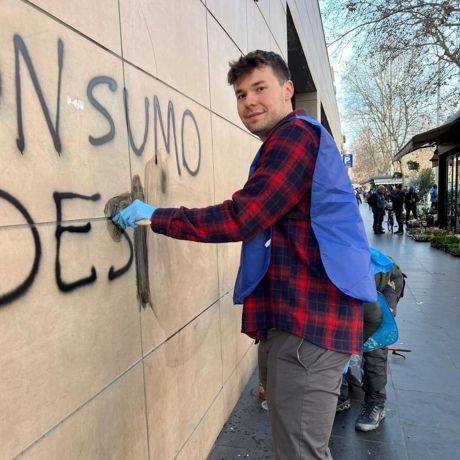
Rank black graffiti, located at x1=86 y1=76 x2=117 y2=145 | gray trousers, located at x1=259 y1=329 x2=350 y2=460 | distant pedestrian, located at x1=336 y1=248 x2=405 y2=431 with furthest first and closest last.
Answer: distant pedestrian, located at x1=336 y1=248 x2=405 y2=431, gray trousers, located at x1=259 y1=329 x2=350 y2=460, black graffiti, located at x1=86 y1=76 x2=117 y2=145

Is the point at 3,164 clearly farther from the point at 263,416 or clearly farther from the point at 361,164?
the point at 361,164

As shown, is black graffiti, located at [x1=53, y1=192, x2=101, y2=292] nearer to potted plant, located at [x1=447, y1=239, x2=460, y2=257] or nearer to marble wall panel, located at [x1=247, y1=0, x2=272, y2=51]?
marble wall panel, located at [x1=247, y1=0, x2=272, y2=51]

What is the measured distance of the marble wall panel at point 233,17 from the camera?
318 cm

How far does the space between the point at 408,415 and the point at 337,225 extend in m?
2.31

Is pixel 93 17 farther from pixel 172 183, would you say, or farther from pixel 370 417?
pixel 370 417

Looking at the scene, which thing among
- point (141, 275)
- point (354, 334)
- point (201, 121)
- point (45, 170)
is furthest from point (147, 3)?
point (354, 334)

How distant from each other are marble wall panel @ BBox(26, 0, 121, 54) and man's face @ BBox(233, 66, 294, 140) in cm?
56

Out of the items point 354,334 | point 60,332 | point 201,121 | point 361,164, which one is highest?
point 361,164

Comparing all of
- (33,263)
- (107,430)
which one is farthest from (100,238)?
(107,430)

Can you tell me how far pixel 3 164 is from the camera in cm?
121

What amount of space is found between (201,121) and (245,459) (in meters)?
2.15

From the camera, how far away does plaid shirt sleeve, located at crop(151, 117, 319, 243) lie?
1657 mm

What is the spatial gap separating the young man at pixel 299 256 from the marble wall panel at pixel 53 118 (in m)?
0.26

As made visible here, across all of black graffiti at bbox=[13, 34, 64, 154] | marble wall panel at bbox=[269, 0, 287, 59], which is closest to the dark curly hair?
black graffiti at bbox=[13, 34, 64, 154]
